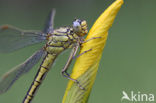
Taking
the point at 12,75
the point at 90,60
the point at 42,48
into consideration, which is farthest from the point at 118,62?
the point at 90,60

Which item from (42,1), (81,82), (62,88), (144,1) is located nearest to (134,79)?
(62,88)

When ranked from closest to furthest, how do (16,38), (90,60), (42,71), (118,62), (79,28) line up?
(90,60), (79,28), (42,71), (16,38), (118,62)

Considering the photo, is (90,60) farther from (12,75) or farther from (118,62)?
(118,62)

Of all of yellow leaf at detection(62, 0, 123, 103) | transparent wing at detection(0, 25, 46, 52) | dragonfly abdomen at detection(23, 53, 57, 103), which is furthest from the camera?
transparent wing at detection(0, 25, 46, 52)

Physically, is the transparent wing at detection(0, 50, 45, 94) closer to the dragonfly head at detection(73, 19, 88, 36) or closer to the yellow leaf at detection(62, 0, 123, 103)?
the dragonfly head at detection(73, 19, 88, 36)

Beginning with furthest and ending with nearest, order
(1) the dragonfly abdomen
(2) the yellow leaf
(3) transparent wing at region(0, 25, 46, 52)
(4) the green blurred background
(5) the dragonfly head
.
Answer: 1. (4) the green blurred background
2. (3) transparent wing at region(0, 25, 46, 52)
3. (1) the dragonfly abdomen
4. (5) the dragonfly head
5. (2) the yellow leaf

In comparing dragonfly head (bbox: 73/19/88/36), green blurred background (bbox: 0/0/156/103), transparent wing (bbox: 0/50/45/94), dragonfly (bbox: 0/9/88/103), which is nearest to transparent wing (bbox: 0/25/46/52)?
dragonfly (bbox: 0/9/88/103)

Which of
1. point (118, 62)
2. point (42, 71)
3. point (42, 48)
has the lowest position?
point (42, 71)

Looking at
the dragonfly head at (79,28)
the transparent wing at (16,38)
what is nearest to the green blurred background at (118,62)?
the transparent wing at (16,38)

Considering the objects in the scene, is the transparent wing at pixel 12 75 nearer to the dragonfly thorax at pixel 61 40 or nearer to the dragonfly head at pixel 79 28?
the dragonfly thorax at pixel 61 40
